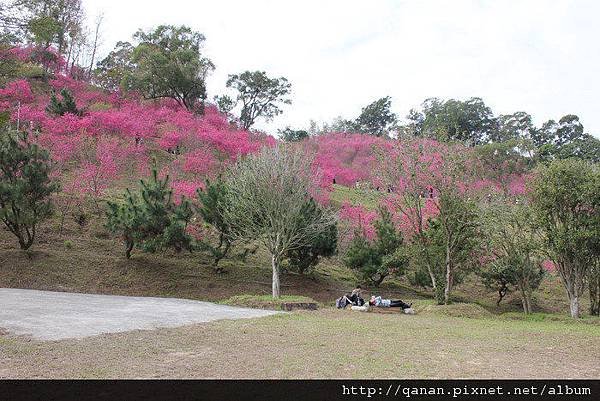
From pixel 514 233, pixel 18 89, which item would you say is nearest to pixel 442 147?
pixel 514 233

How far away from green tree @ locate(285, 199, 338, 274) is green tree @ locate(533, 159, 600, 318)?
7485 mm

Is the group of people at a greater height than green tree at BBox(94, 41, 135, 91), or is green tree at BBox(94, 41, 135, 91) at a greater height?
green tree at BBox(94, 41, 135, 91)

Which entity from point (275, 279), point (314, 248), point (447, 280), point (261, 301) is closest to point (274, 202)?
point (275, 279)

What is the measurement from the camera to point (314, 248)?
63.7ft

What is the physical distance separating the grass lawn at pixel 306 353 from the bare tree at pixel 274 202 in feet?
23.9

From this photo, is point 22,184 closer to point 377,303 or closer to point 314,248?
point 314,248

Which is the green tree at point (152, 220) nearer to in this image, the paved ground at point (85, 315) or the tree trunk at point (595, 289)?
the paved ground at point (85, 315)

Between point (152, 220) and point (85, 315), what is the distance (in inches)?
278

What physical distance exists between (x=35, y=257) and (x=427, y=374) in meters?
17.1

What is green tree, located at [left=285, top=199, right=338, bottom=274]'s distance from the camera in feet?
61.0

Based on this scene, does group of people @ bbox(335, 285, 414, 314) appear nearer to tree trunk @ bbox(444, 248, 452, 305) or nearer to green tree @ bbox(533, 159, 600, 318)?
tree trunk @ bbox(444, 248, 452, 305)

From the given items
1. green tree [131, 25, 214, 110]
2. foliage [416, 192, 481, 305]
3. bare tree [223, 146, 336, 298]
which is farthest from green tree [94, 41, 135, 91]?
foliage [416, 192, 481, 305]

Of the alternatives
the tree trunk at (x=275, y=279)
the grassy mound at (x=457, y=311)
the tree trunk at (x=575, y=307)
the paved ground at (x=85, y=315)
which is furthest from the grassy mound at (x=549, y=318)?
the paved ground at (x=85, y=315)

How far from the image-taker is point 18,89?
2980 cm
